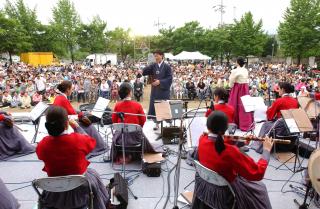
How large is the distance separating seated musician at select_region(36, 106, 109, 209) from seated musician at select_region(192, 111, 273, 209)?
3.75ft

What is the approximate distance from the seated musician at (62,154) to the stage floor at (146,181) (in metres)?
1.04

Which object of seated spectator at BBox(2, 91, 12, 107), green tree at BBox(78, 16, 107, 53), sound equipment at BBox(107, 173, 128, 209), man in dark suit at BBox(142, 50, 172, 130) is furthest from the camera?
green tree at BBox(78, 16, 107, 53)

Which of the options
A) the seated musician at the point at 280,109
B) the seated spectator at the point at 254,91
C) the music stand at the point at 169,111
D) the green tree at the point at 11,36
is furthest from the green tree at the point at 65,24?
the seated musician at the point at 280,109

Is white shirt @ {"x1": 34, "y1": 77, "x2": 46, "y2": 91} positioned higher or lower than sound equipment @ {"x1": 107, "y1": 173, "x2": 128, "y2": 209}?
higher

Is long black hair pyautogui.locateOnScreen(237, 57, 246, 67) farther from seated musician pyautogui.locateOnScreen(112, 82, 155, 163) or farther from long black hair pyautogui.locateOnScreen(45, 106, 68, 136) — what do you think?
long black hair pyautogui.locateOnScreen(45, 106, 68, 136)

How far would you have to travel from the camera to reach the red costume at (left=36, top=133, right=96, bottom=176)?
294 centimetres

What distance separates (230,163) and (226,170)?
0.11 metres

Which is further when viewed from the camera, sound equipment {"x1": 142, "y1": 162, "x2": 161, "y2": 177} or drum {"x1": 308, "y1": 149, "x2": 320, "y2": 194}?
sound equipment {"x1": 142, "y1": 162, "x2": 161, "y2": 177}

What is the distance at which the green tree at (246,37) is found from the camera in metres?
35.1

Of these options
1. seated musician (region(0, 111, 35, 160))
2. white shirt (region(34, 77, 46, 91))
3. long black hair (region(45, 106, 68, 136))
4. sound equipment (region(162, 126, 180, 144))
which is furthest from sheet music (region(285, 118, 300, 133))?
white shirt (region(34, 77, 46, 91))

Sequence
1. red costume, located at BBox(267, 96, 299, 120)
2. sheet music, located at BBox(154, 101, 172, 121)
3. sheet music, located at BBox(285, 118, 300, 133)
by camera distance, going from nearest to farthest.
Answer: sheet music, located at BBox(285, 118, 300, 133) < red costume, located at BBox(267, 96, 299, 120) < sheet music, located at BBox(154, 101, 172, 121)

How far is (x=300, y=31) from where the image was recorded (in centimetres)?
2872

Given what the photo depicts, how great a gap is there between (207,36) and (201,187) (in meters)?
34.2

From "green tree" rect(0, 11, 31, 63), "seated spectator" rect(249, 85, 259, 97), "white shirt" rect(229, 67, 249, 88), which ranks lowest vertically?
"seated spectator" rect(249, 85, 259, 97)
